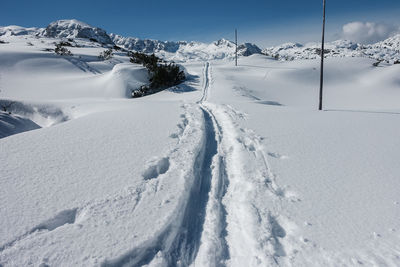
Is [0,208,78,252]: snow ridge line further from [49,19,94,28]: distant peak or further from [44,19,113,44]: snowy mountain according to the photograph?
[49,19,94,28]: distant peak

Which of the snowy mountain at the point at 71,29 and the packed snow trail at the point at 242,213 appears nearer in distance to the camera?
the packed snow trail at the point at 242,213

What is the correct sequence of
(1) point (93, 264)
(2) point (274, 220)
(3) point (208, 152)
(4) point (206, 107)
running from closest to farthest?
(1) point (93, 264) < (2) point (274, 220) < (3) point (208, 152) < (4) point (206, 107)

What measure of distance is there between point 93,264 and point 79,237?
0.45 m

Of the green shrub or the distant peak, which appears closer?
the green shrub

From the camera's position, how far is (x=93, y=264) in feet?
7.91

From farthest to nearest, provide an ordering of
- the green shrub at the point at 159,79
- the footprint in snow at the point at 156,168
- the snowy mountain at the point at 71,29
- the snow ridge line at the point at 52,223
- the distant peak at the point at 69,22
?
the distant peak at the point at 69,22 < the snowy mountain at the point at 71,29 < the green shrub at the point at 159,79 < the footprint in snow at the point at 156,168 < the snow ridge line at the point at 52,223

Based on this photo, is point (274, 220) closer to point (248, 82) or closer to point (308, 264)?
point (308, 264)

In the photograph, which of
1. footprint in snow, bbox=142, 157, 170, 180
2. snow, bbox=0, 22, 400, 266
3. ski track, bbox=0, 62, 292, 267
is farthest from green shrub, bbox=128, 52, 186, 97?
ski track, bbox=0, 62, 292, 267

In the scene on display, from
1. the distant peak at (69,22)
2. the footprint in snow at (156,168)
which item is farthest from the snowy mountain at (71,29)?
the footprint in snow at (156,168)

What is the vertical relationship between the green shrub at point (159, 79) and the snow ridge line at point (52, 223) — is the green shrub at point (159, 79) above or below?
above

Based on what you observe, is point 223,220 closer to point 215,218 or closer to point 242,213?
point 215,218

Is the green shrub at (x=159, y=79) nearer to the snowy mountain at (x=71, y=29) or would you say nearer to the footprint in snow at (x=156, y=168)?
the footprint in snow at (x=156, y=168)

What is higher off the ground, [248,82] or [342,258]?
[248,82]

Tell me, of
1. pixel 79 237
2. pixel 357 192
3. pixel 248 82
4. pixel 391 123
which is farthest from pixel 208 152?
pixel 248 82
